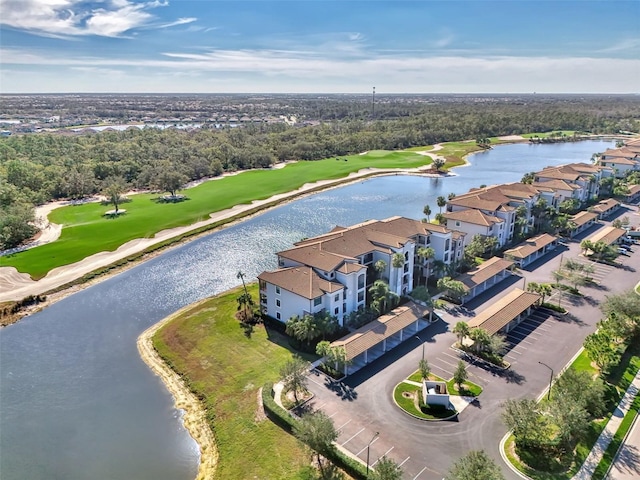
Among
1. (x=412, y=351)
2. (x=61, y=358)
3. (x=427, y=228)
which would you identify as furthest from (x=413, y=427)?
(x=61, y=358)

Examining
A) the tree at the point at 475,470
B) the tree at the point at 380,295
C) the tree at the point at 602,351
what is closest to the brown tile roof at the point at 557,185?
the tree at the point at 602,351

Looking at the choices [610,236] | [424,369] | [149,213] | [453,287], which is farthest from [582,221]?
[149,213]

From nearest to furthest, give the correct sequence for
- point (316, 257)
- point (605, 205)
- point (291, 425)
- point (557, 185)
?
point (291, 425) < point (316, 257) < point (557, 185) < point (605, 205)

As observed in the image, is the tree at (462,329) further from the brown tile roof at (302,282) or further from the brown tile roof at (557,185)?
the brown tile roof at (557,185)

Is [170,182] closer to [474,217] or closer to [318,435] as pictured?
[474,217]

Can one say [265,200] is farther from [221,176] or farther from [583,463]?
[583,463]
